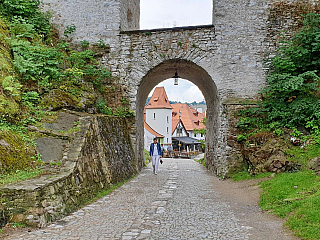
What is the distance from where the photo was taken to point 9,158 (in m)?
4.89

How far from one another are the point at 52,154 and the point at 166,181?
4.06 m

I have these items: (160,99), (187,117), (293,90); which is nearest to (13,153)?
(293,90)

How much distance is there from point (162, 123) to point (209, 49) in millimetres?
32900

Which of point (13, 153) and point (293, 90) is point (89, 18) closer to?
point (13, 153)

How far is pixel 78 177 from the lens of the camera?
5480 millimetres

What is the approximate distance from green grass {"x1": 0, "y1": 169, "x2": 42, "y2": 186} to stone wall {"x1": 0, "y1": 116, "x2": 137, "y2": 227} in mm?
177

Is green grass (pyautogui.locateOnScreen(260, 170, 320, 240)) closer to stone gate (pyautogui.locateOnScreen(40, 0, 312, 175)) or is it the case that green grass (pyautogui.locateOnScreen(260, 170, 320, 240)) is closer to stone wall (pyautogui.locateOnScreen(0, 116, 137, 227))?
stone gate (pyautogui.locateOnScreen(40, 0, 312, 175))

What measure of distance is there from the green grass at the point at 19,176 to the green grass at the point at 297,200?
4436 millimetres

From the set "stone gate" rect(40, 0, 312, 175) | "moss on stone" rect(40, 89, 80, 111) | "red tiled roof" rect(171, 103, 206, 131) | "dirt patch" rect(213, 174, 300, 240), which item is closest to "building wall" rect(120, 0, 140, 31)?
"stone gate" rect(40, 0, 312, 175)

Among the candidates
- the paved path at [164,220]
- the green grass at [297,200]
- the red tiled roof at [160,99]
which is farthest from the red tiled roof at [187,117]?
the paved path at [164,220]

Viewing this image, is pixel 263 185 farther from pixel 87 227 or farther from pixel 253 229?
pixel 87 227

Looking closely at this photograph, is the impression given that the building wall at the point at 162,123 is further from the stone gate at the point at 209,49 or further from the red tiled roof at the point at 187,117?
the stone gate at the point at 209,49

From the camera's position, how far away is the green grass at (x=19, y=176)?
435cm

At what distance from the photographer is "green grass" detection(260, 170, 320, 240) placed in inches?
151
